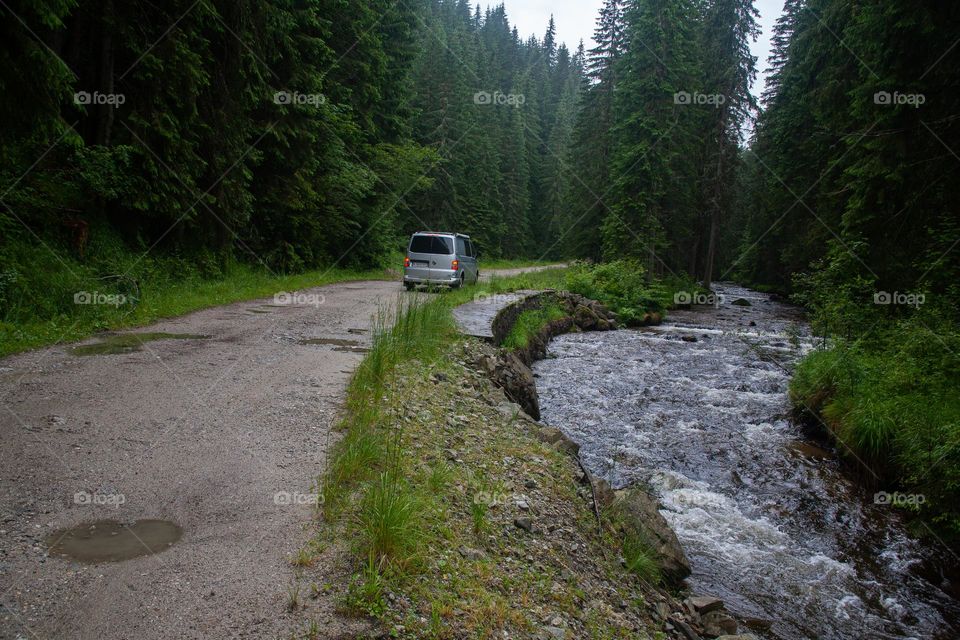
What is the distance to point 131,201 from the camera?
11523 mm

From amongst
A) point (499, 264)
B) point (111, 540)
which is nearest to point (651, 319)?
point (499, 264)

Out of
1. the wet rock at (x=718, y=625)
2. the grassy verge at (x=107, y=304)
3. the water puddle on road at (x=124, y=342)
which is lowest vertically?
the wet rock at (x=718, y=625)

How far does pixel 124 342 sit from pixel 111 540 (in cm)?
543

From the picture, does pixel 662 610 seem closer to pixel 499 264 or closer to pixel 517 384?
pixel 517 384

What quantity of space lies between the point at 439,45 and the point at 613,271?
27.3 metres

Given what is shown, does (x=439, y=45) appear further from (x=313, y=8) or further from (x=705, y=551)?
(x=705, y=551)

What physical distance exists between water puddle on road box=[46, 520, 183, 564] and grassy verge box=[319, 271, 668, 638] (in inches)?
38.8

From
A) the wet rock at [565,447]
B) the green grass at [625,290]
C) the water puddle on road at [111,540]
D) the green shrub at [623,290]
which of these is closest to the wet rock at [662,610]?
the wet rock at [565,447]

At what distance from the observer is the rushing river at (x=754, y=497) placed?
5.44 meters

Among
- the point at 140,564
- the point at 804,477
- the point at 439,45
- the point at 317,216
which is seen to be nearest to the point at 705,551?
the point at 804,477

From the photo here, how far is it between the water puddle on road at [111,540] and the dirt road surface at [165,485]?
0.06 ft

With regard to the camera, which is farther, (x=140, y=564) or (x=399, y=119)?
(x=399, y=119)

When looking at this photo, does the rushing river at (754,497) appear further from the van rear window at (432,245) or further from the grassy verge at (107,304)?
the grassy verge at (107,304)

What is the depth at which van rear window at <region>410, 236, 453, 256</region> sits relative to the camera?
59.7 ft
